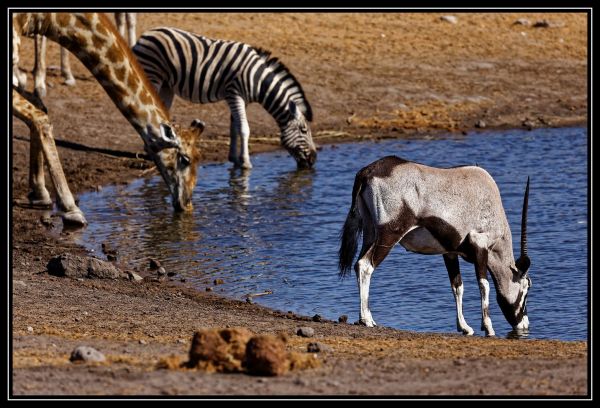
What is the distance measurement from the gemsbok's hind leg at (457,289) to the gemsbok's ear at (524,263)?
0.56 meters

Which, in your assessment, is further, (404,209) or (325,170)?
(325,170)

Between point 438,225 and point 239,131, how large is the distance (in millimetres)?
9074

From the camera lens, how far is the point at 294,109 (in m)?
19.4

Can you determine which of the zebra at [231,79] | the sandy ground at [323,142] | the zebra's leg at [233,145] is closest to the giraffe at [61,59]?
the sandy ground at [323,142]

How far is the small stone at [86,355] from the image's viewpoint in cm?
744

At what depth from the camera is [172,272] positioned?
12781mm

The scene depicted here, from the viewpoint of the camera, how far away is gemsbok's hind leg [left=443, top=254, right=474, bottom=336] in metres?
10.4

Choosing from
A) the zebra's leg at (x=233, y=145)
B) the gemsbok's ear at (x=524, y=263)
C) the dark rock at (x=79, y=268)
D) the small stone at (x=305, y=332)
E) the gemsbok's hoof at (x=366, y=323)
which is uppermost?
the gemsbok's ear at (x=524, y=263)

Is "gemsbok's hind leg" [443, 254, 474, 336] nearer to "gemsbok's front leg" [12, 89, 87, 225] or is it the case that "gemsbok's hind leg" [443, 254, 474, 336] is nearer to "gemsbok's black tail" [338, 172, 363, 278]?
"gemsbok's black tail" [338, 172, 363, 278]

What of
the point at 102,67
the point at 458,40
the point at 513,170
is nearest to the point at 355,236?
the point at 102,67

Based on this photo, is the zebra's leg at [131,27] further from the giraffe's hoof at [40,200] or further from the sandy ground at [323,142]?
the giraffe's hoof at [40,200]

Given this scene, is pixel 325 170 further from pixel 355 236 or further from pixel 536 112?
pixel 355 236

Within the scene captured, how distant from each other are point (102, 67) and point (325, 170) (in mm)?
5877

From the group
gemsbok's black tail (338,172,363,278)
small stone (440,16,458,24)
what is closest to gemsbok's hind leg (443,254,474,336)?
gemsbok's black tail (338,172,363,278)
